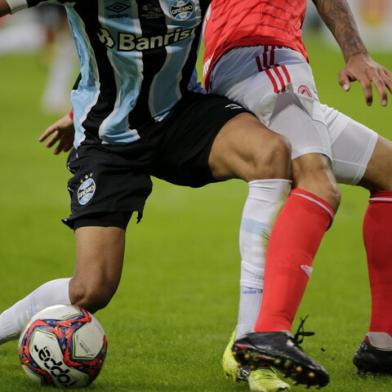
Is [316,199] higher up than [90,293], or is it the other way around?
[316,199]

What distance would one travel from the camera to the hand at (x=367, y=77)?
526cm

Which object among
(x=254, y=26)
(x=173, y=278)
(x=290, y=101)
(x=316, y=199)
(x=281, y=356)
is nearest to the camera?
(x=281, y=356)

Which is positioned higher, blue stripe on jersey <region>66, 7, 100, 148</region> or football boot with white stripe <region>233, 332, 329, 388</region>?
blue stripe on jersey <region>66, 7, 100, 148</region>

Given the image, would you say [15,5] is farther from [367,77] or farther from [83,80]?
[367,77]

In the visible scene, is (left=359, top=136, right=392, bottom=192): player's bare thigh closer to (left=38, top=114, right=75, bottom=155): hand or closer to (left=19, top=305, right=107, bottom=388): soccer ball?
(left=19, top=305, right=107, bottom=388): soccer ball

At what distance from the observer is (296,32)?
20.3 feet

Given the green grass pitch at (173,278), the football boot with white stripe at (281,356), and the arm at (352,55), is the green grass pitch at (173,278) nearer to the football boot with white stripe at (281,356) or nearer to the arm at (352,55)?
the football boot with white stripe at (281,356)

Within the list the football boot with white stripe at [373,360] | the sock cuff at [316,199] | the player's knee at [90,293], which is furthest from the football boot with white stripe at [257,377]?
the sock cuff at [316,199]

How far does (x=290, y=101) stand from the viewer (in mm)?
5707

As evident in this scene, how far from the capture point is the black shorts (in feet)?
19.0

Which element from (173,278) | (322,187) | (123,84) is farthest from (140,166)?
(173,278)

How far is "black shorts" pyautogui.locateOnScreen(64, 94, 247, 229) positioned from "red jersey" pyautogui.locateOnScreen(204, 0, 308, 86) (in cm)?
33

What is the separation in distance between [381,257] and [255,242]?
2.92 feet

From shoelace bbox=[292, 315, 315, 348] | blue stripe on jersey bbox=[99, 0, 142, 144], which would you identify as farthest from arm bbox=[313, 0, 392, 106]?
shoelace bbox=[292, 315, 315, 348]
